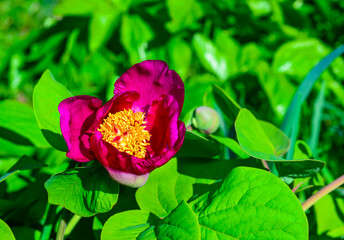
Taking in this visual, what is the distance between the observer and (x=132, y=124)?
0.50 meters

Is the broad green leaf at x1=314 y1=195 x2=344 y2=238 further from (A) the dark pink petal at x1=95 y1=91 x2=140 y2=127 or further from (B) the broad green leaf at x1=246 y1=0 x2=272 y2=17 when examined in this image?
(B) the broad green leaf at x1=246 y1=0 x2=272 y2=17

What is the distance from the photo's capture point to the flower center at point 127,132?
48 cm

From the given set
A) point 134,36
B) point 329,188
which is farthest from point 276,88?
point 329,188

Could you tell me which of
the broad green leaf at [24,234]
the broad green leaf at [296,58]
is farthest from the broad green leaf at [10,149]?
the broad green leaf at [296,58]

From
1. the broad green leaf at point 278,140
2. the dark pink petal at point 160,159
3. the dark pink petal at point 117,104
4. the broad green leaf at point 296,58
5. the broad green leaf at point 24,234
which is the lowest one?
the broad green leaf at point 24,234

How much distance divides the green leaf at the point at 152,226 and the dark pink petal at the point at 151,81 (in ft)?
0.45

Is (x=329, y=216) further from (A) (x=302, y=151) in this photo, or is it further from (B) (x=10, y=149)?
(B) (x=10, y=149)

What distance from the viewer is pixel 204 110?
560mm

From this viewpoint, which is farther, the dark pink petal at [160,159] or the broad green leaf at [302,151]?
the broad green leaf at [302,151]

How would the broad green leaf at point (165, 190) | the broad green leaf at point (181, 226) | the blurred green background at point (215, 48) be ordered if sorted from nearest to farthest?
the broad green leaf at point (181, 226) < the broad green leaf at point (165, 190) < the blurred green background at point (215, 48)

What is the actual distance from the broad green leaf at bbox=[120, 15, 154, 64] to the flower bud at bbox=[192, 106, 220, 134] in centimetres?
71

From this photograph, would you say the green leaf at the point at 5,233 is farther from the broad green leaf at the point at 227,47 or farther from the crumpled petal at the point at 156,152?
the broad green leaf at the point at 227,47

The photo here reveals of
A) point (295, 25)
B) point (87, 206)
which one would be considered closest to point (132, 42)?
point (295, 25)

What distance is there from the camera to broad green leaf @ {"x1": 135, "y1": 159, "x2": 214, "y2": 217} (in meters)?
0.50
